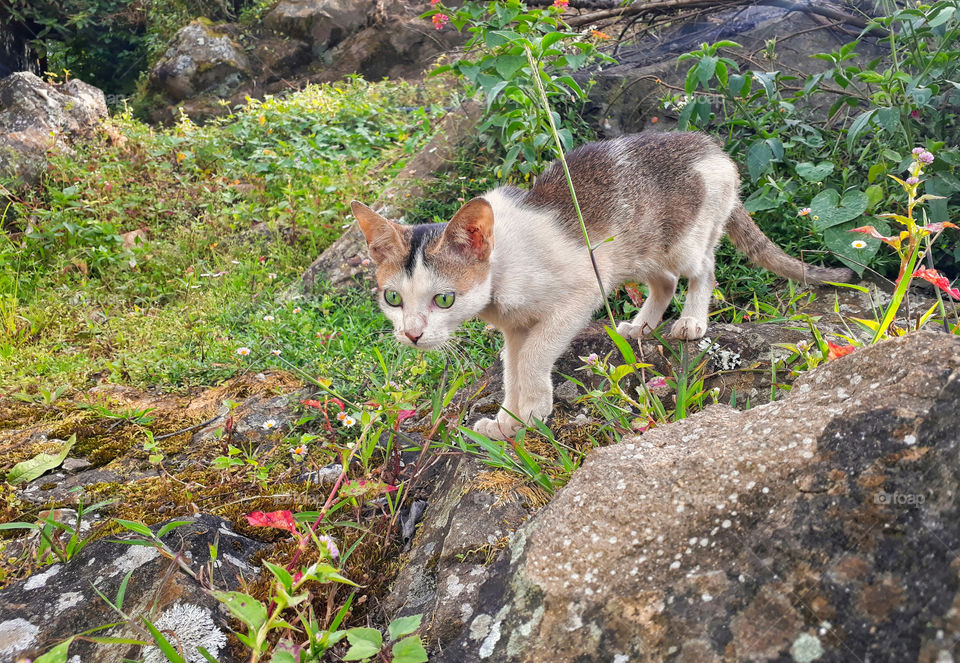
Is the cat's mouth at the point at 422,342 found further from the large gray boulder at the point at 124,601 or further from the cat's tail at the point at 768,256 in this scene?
the cat's tail at the point at 768,256

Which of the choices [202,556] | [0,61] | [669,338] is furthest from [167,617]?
[0,61]

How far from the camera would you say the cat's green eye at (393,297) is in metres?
2.71

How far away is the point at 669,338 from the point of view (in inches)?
127

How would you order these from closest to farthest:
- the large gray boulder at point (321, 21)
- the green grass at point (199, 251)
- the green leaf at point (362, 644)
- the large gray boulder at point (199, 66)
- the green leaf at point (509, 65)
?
→ the green leaf at point (362, 644) → the green leaf at point (509, 65) → the green grass at point (199, 251) → the large gray boulder at point (199, 66) → the large gray boulder at point (321, 21)

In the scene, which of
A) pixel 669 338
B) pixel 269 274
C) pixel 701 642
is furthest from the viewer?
pixel 269 274

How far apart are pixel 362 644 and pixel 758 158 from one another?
3599mm

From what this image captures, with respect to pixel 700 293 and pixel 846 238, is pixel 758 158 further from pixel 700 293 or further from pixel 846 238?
pixel 700 293

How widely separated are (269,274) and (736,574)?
15.0 ft

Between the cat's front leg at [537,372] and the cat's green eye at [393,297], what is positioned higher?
the cat's green eye at [393,297]

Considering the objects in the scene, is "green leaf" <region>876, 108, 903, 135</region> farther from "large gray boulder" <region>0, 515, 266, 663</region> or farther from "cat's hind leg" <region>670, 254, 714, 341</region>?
"large gray boulder" <region>0, 515, 266, 663</region>

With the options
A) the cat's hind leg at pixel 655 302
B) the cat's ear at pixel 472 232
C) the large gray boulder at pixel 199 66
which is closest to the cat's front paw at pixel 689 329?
the cat's hind leg at pixel 655 302

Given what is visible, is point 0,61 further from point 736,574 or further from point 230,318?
point 736,574

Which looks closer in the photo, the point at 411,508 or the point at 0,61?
the point at 411,508

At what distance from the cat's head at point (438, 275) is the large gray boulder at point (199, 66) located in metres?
10.5
